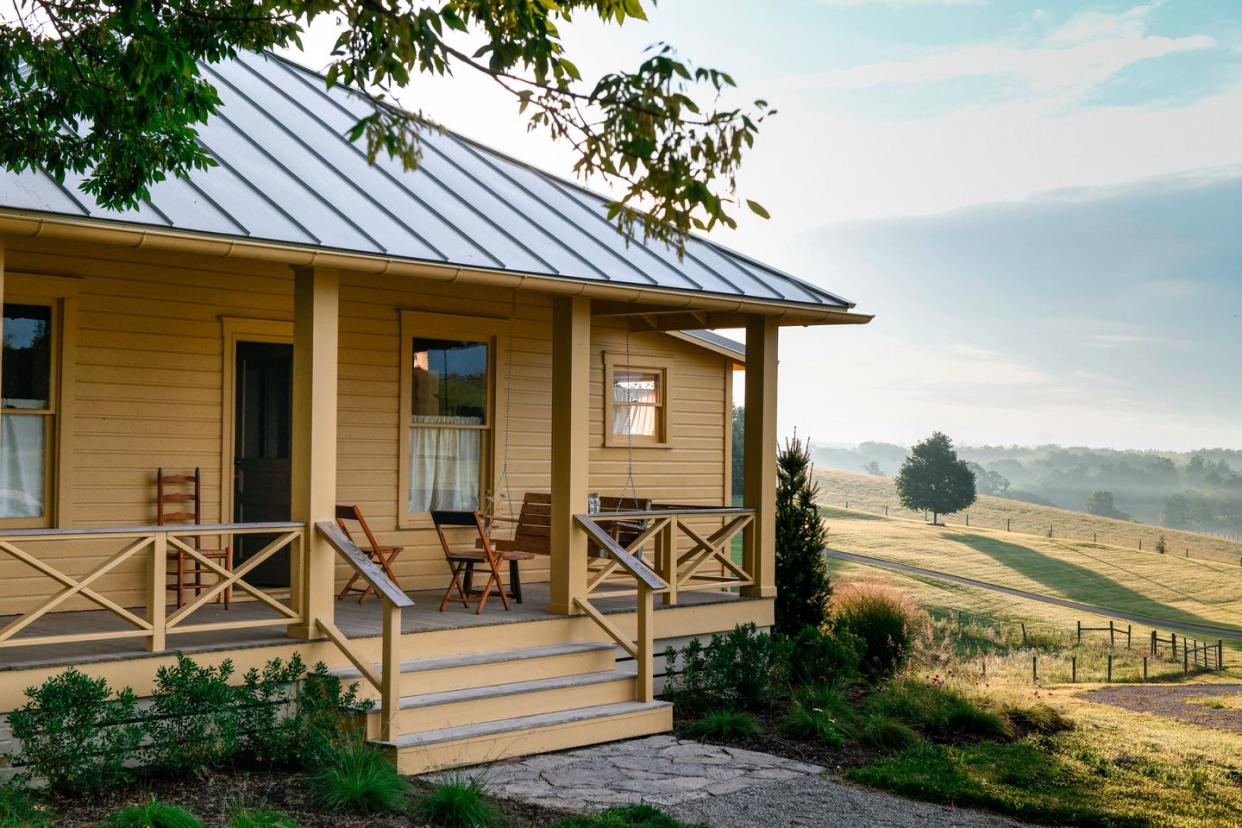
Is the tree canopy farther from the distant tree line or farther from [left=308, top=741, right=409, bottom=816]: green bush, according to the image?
the distant tree line

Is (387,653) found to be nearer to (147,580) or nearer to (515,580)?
(147,580)

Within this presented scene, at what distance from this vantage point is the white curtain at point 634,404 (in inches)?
538

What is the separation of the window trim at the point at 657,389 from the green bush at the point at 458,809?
7073 mm

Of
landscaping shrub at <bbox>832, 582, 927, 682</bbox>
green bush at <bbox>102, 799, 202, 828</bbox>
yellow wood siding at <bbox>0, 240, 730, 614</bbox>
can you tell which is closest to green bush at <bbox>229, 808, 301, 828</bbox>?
green bush at <bbox>102, 799, 202, 828</bbox>

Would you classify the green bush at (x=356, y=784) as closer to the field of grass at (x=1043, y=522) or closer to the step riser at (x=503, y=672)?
the step riser at (x=503, y=672)

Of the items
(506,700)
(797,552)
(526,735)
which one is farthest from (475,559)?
(797,552)

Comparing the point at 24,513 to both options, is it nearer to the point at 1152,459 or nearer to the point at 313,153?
the point at 313,153

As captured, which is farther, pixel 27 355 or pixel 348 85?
pixel 27 355

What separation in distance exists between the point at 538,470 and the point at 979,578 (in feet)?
141

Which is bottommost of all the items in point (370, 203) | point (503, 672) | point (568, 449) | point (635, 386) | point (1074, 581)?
point (1074, 581)

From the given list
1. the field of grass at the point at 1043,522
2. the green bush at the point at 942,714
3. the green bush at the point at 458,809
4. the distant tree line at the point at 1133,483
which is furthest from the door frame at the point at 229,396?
the distant tree line at the point at 1133,483

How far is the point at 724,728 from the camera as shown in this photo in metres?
9.24

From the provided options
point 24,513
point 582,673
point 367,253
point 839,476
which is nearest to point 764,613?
point 582,673

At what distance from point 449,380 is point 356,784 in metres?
5.58
